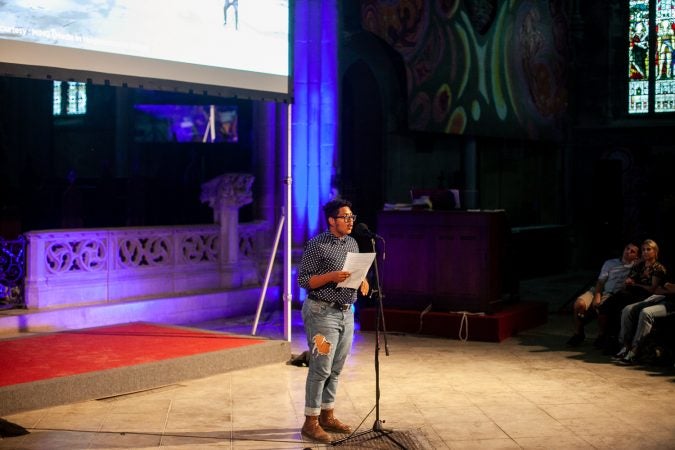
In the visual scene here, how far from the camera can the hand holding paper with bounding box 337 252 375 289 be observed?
5.68 m

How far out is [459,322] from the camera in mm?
9875

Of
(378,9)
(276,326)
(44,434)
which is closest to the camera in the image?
(44,434)

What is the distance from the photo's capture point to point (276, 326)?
10.6m

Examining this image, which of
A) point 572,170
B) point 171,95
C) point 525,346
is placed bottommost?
point 525,346

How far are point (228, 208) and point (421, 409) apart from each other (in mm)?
5265

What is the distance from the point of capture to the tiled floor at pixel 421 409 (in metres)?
5.80

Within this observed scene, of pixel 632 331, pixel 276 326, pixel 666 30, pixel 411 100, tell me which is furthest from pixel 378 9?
pixel 666 30

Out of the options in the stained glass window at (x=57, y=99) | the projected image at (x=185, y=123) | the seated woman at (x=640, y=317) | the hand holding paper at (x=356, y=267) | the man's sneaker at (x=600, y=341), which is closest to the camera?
the hand holding paper at (x=356, y=267)

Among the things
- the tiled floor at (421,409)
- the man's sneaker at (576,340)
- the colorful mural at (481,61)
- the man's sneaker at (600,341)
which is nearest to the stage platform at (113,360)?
the tiled floor at (421,409)

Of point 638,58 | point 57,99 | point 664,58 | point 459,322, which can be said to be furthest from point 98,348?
point 664,58

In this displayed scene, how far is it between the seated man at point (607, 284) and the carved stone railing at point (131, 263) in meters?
4.33

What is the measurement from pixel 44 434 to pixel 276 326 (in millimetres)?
4840

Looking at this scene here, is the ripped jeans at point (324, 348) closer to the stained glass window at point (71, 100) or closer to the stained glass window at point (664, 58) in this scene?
the stained glass window at point (71, 100)

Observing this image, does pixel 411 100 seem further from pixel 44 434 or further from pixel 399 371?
pixel 44 434
